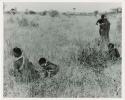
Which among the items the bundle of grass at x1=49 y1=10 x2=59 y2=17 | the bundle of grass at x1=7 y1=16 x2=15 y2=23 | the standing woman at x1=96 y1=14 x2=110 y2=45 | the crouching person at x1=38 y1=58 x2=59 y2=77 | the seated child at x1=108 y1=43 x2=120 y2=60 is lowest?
the crouching person at x1=38 y1=58 x2=59 y2=77

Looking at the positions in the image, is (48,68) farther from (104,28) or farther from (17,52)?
(104,28)

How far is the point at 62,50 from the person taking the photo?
1628mm

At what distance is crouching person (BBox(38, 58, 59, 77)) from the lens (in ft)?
5.28

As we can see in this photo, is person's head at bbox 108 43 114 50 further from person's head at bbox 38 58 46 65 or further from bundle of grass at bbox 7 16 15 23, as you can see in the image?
bundle of grass at bbox 7 16 15 23

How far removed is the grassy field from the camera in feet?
5.29

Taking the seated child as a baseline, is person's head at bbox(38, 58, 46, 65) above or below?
below

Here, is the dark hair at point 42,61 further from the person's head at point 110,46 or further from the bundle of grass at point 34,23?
the person's head at point 110,46

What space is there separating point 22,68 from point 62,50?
0.24 m

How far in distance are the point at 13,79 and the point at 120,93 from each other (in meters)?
0.60

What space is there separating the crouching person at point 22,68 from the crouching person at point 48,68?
0.04 metres

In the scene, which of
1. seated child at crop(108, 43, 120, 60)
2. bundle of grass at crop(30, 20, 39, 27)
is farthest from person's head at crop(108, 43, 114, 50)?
bundle of grass at crop(30, 20, 39, 27)

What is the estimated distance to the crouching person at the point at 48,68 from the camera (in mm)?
1608

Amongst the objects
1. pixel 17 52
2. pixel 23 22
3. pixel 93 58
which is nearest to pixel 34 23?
pixel 23 22

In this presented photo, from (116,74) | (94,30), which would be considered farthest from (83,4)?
(116,74)
